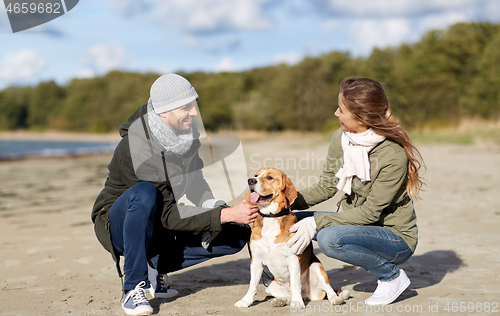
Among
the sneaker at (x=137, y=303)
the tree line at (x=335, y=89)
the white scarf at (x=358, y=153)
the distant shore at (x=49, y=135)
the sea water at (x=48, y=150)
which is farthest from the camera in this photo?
the distant shore at (x=49, y=135)

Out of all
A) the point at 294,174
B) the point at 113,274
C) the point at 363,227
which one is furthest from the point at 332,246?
the point at 294,174

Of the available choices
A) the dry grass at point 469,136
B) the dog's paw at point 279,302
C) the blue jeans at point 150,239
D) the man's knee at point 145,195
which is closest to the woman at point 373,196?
the dog's paw at point 279,302

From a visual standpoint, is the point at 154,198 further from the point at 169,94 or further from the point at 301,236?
the point at 301,236

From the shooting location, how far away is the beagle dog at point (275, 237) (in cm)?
321

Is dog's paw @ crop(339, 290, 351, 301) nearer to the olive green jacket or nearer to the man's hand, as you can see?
the olive green jacket

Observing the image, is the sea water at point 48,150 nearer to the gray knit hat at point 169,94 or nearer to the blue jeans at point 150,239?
the blue jeans at point 150,239

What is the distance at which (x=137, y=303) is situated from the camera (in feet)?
10.4

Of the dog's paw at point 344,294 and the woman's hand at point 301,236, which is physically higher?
the woman's hand at point 301,236

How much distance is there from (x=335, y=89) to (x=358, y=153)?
44614 mm

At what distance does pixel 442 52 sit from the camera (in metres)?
42.4

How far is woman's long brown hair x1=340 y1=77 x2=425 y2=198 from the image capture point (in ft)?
10.5

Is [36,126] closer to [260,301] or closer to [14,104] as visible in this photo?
[14,104]

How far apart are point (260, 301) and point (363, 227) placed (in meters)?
1.07

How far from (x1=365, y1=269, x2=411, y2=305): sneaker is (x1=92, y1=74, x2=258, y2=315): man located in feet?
3.80
